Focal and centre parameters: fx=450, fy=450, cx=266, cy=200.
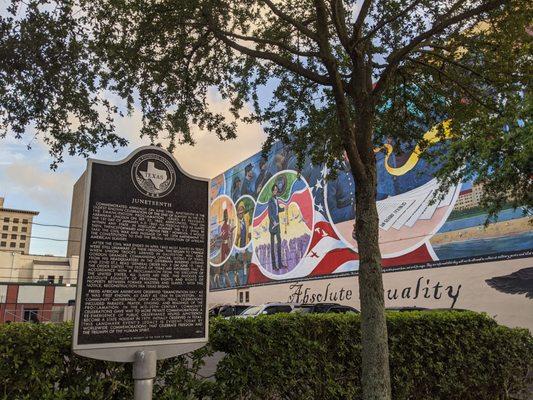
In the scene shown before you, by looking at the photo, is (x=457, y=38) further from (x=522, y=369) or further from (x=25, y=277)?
(x=25, y=277)

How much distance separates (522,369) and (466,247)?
1269cm

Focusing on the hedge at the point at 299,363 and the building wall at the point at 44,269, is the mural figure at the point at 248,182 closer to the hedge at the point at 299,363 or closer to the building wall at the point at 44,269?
the hedge at the point at 299,363

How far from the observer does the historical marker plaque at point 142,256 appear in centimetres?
415

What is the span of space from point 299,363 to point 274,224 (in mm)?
31317

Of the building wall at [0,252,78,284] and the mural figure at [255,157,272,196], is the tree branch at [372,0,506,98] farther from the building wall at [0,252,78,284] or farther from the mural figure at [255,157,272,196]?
the building wall at [0,252,78,284]

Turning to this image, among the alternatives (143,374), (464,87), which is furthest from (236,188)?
(143,374)

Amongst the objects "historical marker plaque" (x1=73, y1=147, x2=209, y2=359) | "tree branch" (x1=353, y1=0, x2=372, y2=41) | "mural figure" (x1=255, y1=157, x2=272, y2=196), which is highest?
"mural figure" (x1=255, y1=157, x2=272, y2=196)

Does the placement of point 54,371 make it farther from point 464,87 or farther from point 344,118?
point 464,87

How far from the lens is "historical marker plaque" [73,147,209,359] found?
163 inches

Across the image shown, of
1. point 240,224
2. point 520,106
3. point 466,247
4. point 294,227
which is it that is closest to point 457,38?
point 520,106

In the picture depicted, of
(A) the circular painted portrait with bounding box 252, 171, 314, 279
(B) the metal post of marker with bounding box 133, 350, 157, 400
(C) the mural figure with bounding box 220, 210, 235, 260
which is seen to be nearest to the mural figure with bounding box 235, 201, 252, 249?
(A) the circular painted portrait with bounding box 252, 171, 314, 279

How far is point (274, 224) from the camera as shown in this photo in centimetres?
3719

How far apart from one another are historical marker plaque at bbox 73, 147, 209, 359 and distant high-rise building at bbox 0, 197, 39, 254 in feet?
298

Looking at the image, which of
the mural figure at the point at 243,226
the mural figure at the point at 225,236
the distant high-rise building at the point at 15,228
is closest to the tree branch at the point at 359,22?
the mural figure at the point at 243,226
